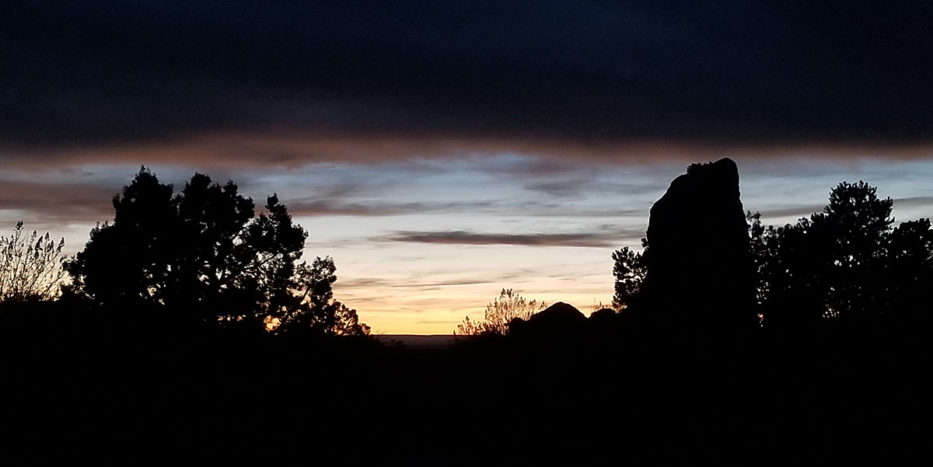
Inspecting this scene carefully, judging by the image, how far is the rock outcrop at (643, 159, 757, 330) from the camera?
30.4 meters

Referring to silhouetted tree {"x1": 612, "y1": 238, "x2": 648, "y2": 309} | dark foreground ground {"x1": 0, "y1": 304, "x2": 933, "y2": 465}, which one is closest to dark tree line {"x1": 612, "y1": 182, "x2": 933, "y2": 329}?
silhouetted tree {"x1": 612, "y1": 238, "x2": 648, "y2": 309}

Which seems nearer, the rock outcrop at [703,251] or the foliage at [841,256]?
the rock outcrop at [703,251]

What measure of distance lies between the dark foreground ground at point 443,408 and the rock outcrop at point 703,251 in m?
9.61

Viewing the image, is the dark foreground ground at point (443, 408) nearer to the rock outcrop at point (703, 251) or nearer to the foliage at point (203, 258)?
the rock outcrop at point (703, 251)

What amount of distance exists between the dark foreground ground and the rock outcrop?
9607 mm

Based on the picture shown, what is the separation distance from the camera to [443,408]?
2161cm

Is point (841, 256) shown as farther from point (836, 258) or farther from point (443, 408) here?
point (443, 408)

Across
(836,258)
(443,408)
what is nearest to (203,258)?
(443,408)

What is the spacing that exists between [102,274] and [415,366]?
62.9 feet

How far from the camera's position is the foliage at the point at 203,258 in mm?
38000

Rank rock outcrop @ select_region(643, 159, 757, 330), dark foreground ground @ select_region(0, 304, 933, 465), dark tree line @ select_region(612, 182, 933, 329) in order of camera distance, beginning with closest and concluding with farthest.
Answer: dark foreground ground @ select_region(0, 304, 933, 465)
rock outcrop @ select_region(643, 159, 757, 330)
dark tree line @ select_region(612, 182, 933, 329)

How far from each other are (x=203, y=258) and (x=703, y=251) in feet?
74.0

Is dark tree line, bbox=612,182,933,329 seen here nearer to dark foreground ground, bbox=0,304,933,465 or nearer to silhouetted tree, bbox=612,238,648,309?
silhouetted tree, bbox=612,238,648,309

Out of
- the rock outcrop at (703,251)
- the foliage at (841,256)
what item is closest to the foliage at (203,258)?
the rock outcrop at (703,251)
